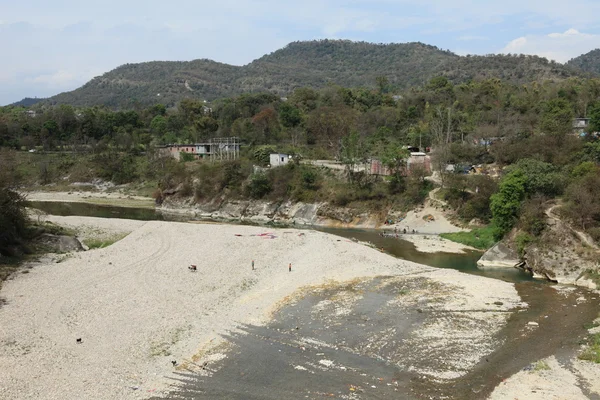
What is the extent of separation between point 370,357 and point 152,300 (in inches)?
533

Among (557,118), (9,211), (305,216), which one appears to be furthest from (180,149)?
(557,118)

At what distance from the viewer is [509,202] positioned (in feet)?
138

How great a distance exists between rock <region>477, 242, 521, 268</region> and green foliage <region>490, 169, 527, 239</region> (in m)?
2.60

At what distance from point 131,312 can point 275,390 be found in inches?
450

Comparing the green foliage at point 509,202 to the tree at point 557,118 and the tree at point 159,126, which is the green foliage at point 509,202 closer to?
the tree at point 557,118

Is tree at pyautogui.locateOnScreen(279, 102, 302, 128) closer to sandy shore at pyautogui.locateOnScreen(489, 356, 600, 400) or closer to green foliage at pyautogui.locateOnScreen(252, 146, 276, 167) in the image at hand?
green foliage at pyautogui.locateOnScreen(252, 146, 276, 167)

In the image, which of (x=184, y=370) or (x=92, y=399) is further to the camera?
(x=184, y=370)

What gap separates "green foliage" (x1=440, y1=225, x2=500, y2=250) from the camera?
45144 millimetres

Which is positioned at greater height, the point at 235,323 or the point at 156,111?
the point at 156,111

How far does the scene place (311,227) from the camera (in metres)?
59.9

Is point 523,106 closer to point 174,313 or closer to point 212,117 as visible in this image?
point 212,117

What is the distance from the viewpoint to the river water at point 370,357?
18.1 metres

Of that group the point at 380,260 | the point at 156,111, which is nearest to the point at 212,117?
the point at 156,111

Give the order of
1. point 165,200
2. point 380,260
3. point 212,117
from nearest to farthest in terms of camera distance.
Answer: point 380,260 < point 165,200 < point 212,117
